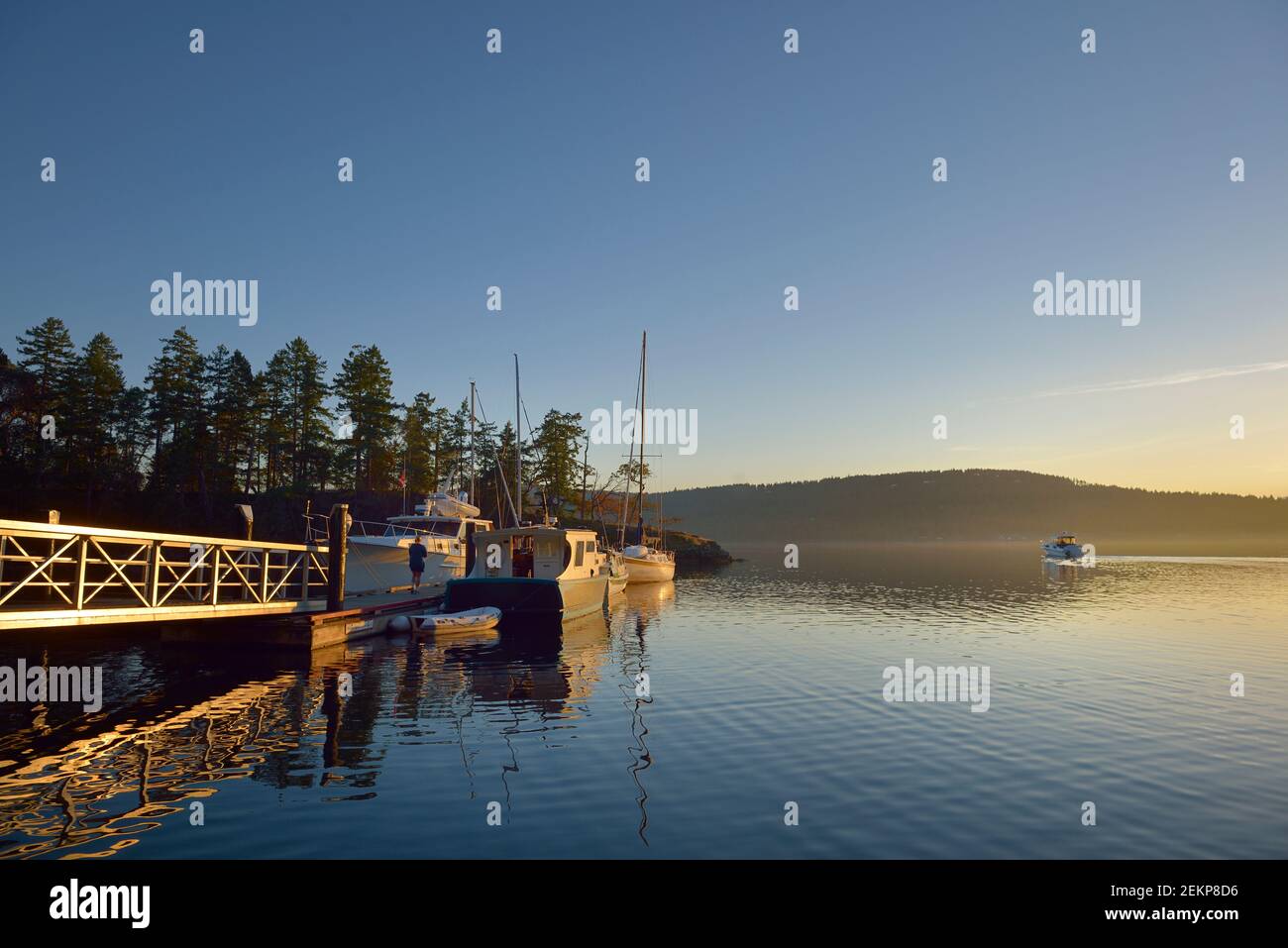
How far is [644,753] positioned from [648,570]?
49.9 metres

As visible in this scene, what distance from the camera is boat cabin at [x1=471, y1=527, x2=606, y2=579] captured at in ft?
117

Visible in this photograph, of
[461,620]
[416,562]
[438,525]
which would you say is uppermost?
[438,525]

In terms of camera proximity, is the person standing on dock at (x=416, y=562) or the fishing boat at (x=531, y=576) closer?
the fishing boat at (x=531, y=576)

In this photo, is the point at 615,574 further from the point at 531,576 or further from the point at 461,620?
the point at 461,620

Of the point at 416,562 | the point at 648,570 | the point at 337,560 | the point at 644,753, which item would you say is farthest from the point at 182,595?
the point at 648,570

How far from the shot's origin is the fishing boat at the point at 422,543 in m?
41.6

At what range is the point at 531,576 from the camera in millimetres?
36281

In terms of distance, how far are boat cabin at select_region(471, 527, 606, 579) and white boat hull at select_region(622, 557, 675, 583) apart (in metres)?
22.0

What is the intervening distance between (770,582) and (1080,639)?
3777 cm

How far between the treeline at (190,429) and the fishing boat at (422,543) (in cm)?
1965

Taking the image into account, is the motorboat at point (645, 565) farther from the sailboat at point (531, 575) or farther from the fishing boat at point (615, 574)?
the sailboat at point (531, 575)

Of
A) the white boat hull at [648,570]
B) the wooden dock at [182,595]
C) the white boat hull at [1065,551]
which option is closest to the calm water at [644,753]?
the wooden dock at [182,595]

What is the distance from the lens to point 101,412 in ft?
242
